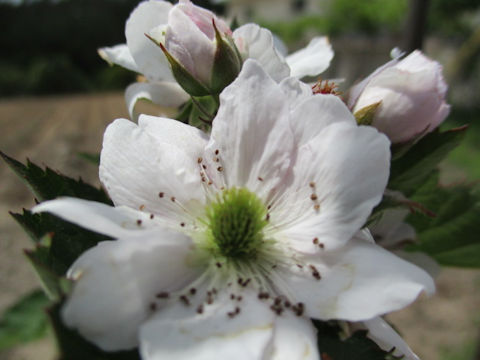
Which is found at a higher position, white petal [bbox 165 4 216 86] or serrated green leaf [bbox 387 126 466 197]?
white petal [bbox 165 4 216 86]

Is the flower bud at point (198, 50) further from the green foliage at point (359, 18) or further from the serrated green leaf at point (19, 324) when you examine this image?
the green foliage at point (359, 18)

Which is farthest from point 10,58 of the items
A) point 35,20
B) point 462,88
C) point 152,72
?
point 152,72

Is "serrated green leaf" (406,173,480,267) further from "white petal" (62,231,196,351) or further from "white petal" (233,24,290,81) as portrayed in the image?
"white petal" (62,231,196,351)

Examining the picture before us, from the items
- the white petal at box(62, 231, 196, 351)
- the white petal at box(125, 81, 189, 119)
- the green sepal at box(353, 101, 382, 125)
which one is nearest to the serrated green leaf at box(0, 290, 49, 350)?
the white petal at box(125, 81, 189, 119)

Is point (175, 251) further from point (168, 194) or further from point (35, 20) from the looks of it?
point (35, 20)

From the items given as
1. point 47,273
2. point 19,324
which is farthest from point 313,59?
point 19,324

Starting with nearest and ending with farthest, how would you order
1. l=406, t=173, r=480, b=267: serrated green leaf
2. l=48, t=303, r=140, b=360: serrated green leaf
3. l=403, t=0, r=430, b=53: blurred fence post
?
l=48, t=303, r=140, b=360: serrated green leaf < l=406, t=173, r=480, b=267: serrated green leaf < l=403, t=0, r=430, b=53: blurred fence post
